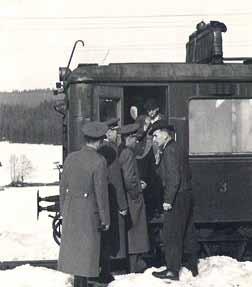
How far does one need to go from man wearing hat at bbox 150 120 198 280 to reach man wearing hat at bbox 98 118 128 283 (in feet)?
1.73

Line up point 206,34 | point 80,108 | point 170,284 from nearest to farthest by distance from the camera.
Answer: point 170,284, point 80,108, point 206,34

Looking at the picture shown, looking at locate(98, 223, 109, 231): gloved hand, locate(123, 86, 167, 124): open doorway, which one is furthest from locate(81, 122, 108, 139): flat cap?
locate(123, 86, 167, 124): open doorway

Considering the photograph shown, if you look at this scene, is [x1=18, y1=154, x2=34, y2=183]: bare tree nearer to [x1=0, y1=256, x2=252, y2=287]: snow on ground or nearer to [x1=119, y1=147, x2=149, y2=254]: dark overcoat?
[x1=0, y1=256, x2=252, y2=287]: snow on ground

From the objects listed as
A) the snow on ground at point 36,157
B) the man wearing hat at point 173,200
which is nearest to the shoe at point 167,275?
the man wearing hat at point 173,200

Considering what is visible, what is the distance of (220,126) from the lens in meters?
8.79

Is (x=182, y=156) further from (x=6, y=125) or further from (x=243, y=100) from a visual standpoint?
(x=6, y=125)

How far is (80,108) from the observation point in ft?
28.3

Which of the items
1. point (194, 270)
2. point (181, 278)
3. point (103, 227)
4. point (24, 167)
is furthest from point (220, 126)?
point (24, 167)

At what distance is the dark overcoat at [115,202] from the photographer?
7.41 meters

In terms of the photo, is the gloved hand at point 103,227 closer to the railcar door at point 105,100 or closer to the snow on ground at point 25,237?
the railcar door at point 105,100

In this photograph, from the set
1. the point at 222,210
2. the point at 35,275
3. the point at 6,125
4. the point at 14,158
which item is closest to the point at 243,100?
the point at 222,210

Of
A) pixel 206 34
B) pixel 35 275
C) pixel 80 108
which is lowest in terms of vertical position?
pixel 35 275

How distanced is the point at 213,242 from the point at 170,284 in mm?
2062

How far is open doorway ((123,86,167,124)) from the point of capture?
8.91 meters
